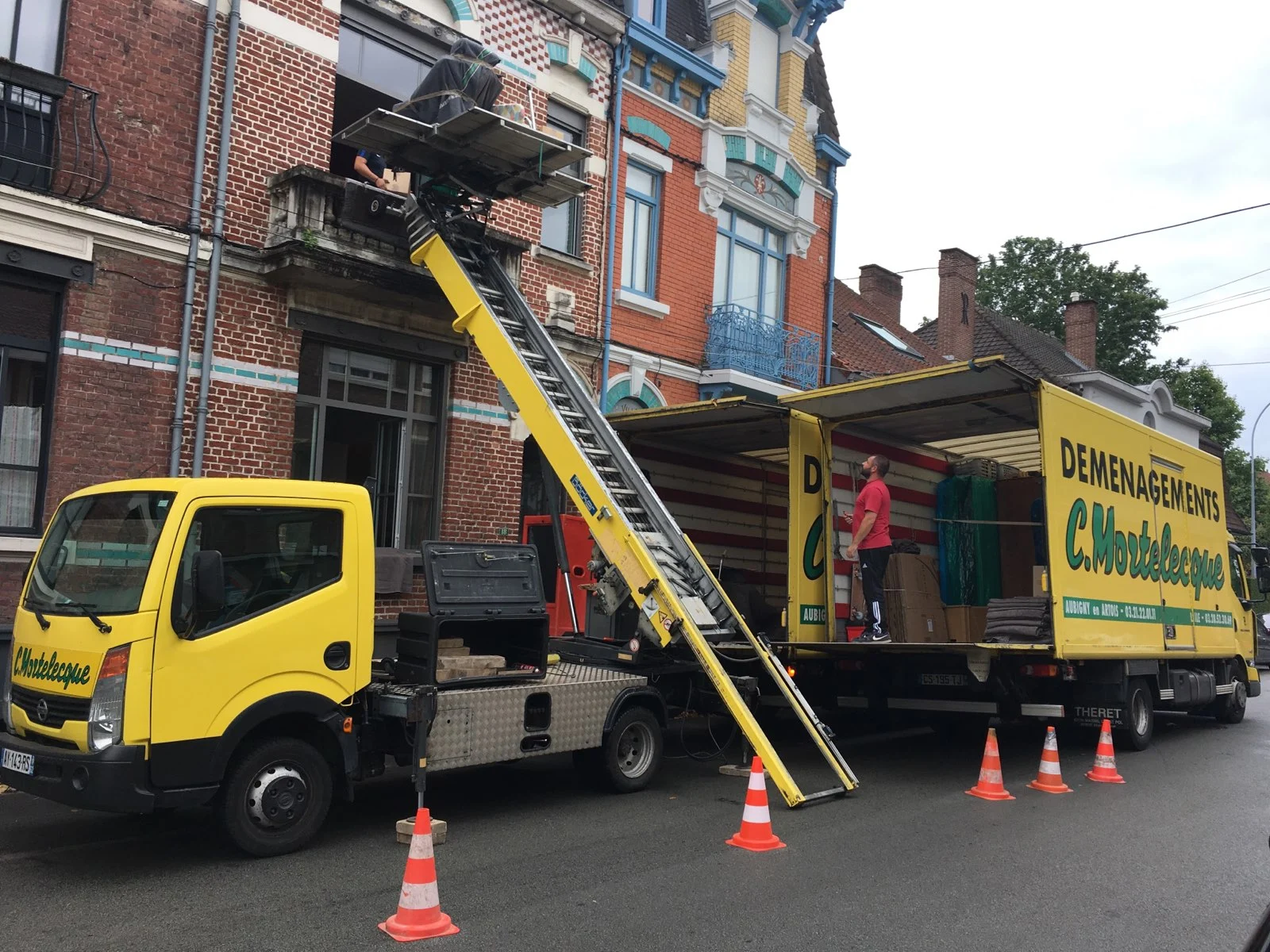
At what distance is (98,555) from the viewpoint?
592cm

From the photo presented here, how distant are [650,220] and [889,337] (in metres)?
12.7

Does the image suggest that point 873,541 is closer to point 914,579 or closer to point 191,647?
point 914,579

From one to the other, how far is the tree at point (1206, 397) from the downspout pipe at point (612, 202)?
129 ft

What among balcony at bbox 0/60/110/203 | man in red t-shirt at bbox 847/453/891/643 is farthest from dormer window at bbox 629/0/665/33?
man in red t-shirt at bbox 847/453/891/643

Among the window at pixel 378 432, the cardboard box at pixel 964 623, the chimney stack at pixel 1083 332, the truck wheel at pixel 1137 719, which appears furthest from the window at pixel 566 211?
the chimney stack at pixel 1083 332

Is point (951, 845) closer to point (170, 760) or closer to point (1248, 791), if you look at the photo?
point (1248, 791)

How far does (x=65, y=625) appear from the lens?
5.73 meters

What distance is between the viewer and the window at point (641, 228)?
14.8 meters

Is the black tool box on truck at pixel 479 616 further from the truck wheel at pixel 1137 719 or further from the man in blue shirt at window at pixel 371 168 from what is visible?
the truck wheel at pixel 1137 719

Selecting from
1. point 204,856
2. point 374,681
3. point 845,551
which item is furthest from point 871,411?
point 204,856

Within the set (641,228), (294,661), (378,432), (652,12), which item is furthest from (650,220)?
(294,661)

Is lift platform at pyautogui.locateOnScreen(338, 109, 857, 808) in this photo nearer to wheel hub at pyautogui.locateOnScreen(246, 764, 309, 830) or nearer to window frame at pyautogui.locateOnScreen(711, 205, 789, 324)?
wheel hub at pyautogui.locateOnScreen(246, 764, 309, 830)

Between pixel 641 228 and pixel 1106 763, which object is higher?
pixel 641 228

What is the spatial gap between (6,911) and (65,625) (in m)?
1.46
